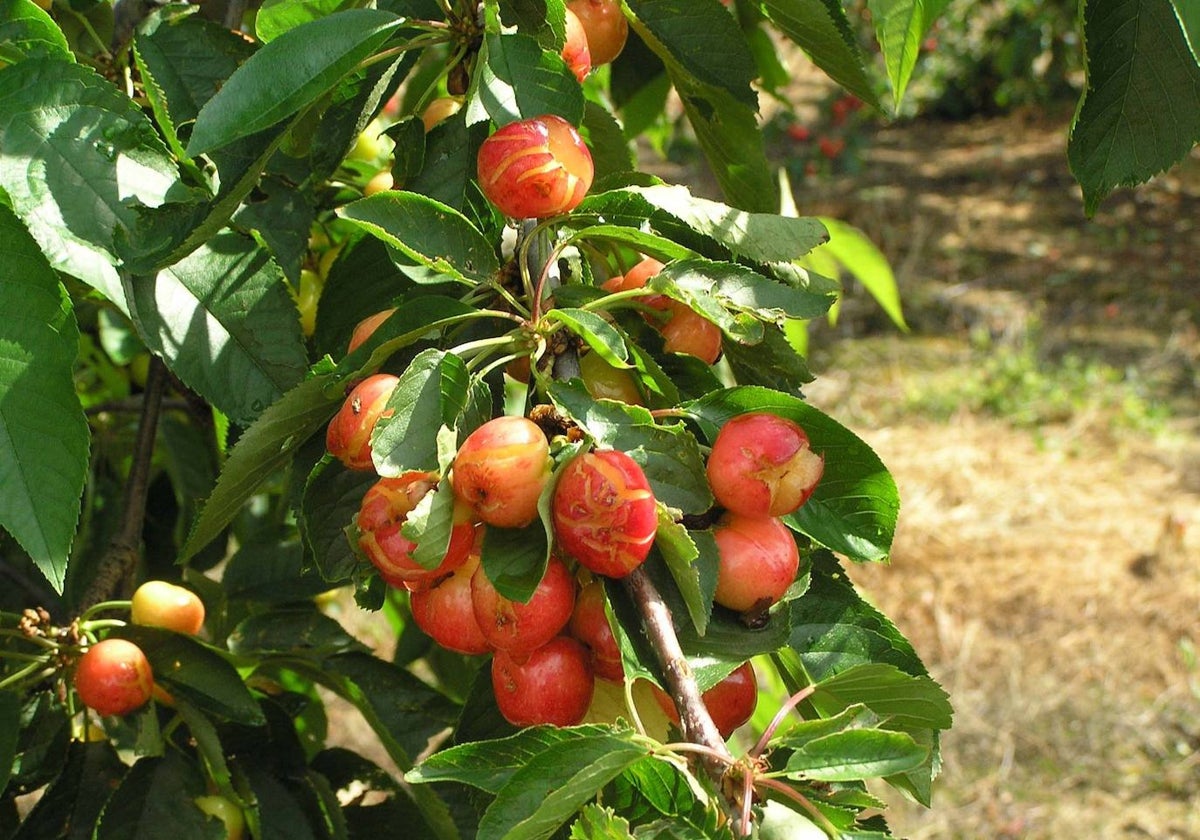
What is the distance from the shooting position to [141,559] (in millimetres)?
1514

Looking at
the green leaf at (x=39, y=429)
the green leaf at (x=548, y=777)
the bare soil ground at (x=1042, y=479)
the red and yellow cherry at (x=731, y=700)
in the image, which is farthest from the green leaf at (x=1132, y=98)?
the bare soil ground at (x=1042, y=479)

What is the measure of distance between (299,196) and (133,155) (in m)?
0.19

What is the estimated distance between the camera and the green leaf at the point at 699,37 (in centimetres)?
98

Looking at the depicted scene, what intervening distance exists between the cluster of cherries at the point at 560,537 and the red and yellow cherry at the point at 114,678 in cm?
38

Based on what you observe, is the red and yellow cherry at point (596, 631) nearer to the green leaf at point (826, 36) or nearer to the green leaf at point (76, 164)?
the green leaf at point (76, 164)

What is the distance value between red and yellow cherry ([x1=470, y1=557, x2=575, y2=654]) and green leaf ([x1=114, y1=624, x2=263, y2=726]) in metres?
0.41

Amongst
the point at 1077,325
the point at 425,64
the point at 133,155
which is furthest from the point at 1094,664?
the point at 133,155

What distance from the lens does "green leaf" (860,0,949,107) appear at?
738mm

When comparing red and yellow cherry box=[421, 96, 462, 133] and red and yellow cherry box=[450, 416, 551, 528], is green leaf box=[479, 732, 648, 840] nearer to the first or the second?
red and yellow cherry box=[450, 416, 551, 528]

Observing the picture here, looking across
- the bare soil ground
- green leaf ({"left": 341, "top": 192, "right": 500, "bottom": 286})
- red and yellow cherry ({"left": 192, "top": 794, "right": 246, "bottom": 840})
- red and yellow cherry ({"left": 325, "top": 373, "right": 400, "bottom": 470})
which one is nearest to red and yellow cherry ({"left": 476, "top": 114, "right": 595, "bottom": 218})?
green leaf ({"left": 341, "top": 192, "right": 500, "bottom": 286})

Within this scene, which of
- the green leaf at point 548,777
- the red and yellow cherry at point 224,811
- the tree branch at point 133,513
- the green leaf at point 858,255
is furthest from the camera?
the green leaf at point 858,255

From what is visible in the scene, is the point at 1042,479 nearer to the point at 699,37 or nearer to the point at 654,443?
the point at 699,37

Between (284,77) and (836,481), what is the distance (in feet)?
1.35

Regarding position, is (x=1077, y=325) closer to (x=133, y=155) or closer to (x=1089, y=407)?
(x=1089, y=407)
